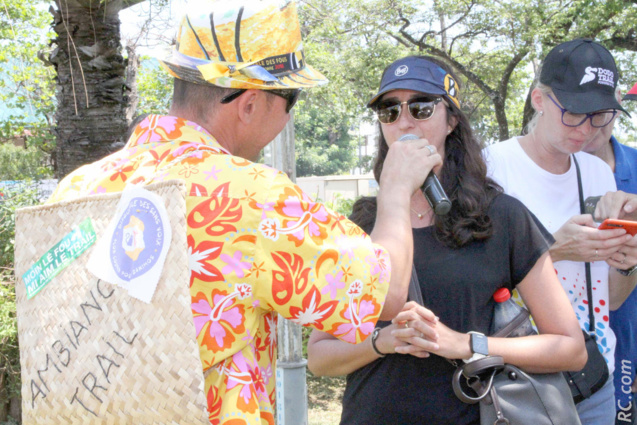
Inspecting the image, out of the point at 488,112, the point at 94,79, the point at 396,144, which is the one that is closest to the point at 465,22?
the point at 488,112

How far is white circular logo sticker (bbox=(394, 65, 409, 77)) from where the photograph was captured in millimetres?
2271

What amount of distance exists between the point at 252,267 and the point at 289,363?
108 inches

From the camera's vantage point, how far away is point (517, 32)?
15.1 meters

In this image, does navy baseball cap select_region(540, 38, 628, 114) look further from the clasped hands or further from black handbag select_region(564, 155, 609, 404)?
the clasped hands

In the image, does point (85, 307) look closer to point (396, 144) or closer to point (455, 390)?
point (396, 144)

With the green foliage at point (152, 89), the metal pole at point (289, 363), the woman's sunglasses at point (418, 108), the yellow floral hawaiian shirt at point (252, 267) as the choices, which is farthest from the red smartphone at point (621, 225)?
the green foliage at point (152, 89)

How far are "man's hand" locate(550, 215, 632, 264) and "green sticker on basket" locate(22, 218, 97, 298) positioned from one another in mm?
1623

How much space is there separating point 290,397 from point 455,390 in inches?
89.3

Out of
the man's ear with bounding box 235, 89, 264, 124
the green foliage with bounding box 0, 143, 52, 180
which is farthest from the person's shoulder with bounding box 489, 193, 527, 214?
the green foliage with bounding box 0, 143, 52, 180

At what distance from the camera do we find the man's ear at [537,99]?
102 inches

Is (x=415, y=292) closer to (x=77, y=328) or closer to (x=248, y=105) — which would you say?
(x=248, y=105)

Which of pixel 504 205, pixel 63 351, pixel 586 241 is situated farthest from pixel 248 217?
pixel 586 241

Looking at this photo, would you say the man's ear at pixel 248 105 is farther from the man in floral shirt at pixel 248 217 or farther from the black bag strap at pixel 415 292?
the black bag strap at pixel 415 292

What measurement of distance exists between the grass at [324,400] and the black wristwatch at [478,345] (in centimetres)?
465
